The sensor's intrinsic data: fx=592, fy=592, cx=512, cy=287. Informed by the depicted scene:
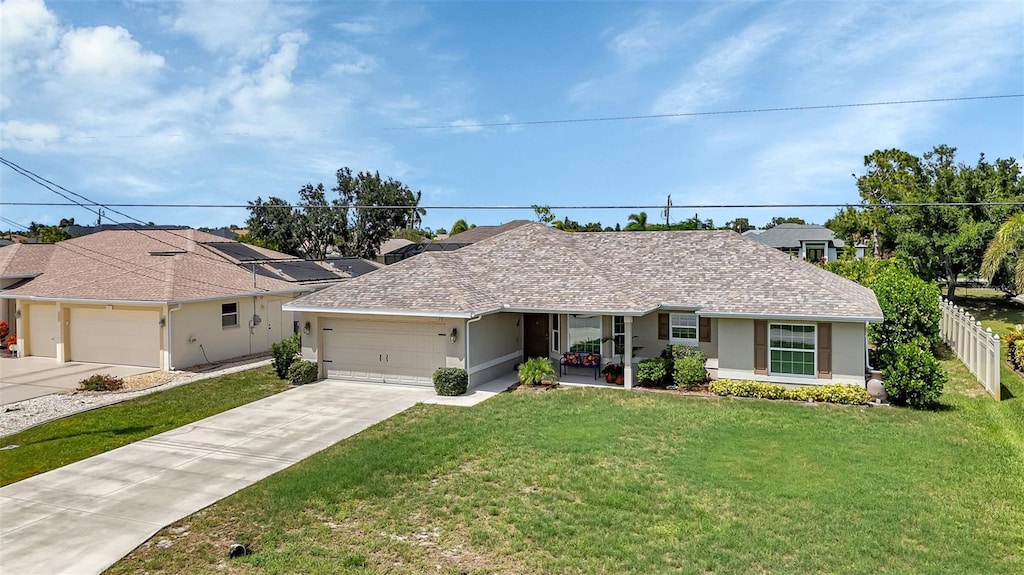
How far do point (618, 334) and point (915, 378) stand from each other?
25.5 ft

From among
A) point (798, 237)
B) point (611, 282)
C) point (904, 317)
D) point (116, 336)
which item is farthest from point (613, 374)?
point (798, 237)

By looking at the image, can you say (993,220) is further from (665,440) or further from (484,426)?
(484,426)

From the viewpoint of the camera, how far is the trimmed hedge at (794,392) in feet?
49.4

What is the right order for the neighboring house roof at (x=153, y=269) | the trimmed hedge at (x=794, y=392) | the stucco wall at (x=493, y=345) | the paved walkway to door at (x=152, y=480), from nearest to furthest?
the paved walkway to door at (x=152, y=480), the trimmed hedge at (x=794, y=392), the stucco wall at (x=493, y=345), the neighboring house roof at (x=153, y=269)

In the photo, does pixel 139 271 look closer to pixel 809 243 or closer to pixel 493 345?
pixel 493 345

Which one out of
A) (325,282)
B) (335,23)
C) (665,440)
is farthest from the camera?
(325,282)

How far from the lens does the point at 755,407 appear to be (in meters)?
14.7

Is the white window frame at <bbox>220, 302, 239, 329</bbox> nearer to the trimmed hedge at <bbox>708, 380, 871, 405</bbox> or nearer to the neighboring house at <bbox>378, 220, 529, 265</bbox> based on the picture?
the trimmed hedge at <bbox>708, 380, 871, 405</bbox>

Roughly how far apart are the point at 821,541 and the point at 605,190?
1715 cm

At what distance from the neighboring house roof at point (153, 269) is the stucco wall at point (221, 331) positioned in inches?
A: 24.1

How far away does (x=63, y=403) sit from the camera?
15375 millimetres

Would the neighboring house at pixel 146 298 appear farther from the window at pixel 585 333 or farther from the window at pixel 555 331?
the window at pixel 585 333

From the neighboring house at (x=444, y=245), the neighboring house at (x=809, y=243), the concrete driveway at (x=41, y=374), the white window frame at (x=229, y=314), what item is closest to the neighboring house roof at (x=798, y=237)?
the neighboring house at (x=809, y=243)

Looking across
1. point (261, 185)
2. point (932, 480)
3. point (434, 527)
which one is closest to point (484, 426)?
point (434, 527)
